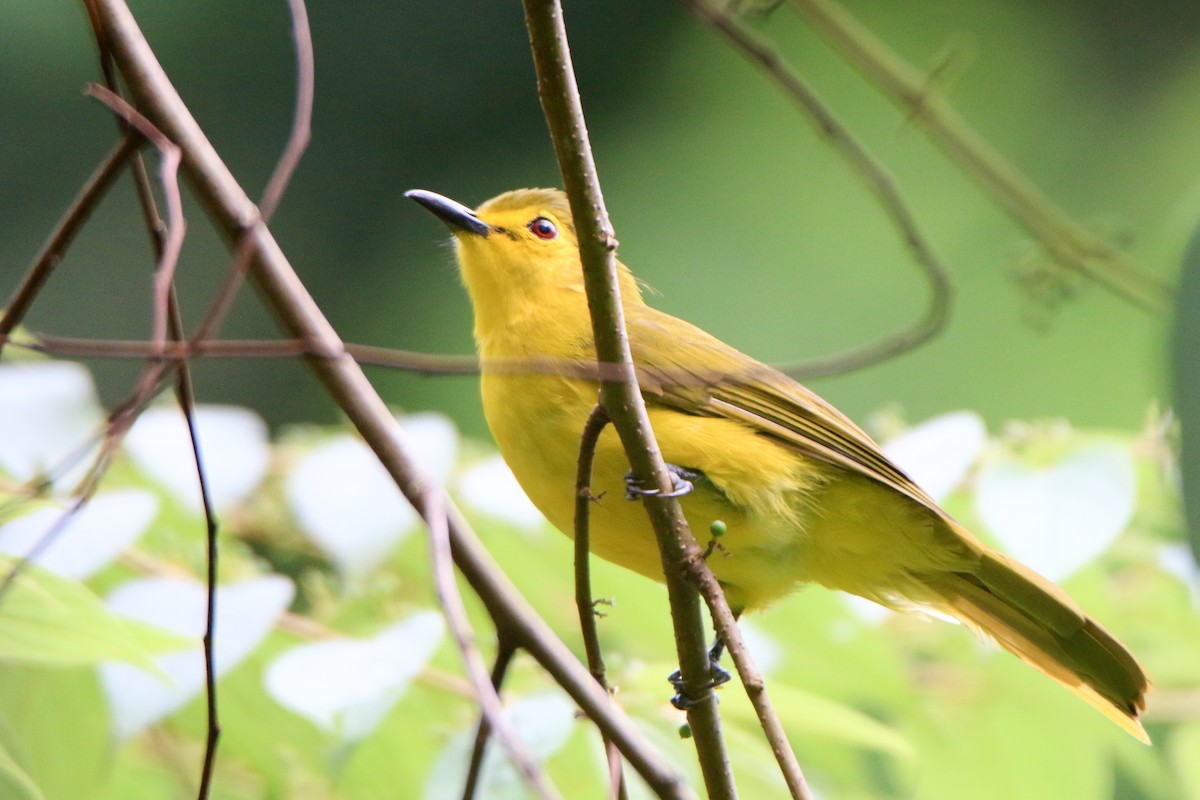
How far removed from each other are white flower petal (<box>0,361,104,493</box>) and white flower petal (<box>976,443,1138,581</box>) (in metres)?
1.90

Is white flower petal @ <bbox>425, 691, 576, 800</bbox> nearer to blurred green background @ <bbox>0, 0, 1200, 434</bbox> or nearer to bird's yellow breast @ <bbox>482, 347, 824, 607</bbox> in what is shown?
bird's yellow breast @ <bbox>482, 347, 824, 607</bbox>

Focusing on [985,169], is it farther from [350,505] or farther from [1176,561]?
[350,505]

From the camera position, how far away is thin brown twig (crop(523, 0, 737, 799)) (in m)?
1.52

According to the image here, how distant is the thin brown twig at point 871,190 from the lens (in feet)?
5.48

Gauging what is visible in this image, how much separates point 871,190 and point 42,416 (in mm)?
1842

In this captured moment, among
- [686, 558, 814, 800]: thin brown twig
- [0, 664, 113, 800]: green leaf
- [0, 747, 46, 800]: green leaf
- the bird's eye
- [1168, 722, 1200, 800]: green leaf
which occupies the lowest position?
[0, 747, 46, 800]: green leaf

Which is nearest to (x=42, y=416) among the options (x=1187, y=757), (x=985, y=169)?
(x=985, y=169)

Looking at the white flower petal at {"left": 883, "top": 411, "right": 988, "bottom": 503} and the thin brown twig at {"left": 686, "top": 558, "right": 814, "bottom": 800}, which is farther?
the white flower petal at {"left": 883, "top": 411, "right": 988, "bottom": 503}

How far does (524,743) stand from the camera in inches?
91.3

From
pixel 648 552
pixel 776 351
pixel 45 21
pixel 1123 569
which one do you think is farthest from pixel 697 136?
pixel 648 552

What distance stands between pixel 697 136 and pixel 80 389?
19.1 ft

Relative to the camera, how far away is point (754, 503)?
279 centimetres

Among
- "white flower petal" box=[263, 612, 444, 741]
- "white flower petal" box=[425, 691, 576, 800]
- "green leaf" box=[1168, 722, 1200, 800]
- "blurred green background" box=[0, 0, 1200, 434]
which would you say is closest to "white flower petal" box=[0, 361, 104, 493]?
"white flower petal" box=[263, 612, 444, 741]

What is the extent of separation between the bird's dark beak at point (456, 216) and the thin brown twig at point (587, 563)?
1.33m
